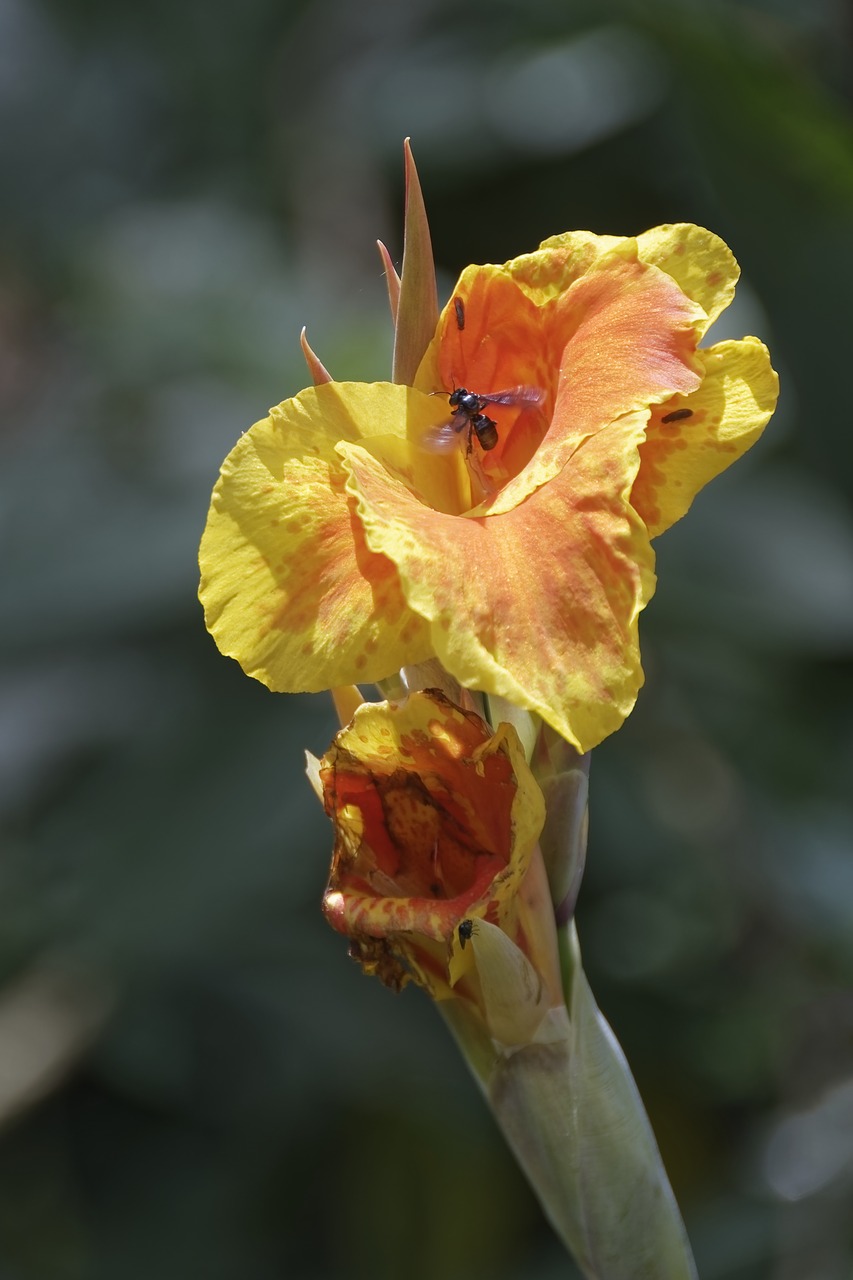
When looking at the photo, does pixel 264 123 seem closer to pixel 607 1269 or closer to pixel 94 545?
pixel 94 545

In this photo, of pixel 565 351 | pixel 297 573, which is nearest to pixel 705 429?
pixel 565 351

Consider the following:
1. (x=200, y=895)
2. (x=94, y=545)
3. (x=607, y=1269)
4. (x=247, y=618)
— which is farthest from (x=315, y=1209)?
(x=247, y=618)

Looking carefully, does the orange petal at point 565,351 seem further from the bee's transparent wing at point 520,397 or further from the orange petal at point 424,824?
the orange petal at point 424,824

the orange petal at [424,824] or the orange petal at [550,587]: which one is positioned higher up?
the orange petal at [550,587]

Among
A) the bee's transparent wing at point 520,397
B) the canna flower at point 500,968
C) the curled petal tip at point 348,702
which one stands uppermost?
the bee's transparent wing at point 520,397

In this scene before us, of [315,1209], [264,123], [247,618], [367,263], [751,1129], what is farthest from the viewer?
[264,123]

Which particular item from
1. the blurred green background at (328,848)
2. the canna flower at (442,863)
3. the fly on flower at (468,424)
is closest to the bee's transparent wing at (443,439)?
the fly on flower at (468,424)

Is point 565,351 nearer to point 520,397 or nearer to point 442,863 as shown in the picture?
point 520,397
